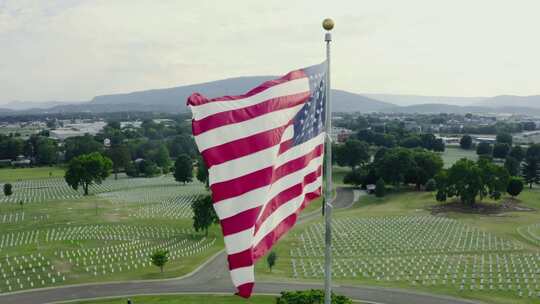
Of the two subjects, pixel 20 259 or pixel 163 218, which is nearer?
pixel 20 259

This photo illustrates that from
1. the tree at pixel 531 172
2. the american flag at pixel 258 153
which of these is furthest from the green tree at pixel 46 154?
the american flag at pixel 258 153

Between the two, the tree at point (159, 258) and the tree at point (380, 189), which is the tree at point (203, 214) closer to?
the tree at point (159, 258)

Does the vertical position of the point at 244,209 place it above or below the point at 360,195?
above

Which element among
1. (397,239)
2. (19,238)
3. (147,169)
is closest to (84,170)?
(147,169)

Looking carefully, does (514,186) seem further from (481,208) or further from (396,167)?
(396,167)

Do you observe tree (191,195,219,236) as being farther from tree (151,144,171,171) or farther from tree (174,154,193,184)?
tree (151,144,171,171)

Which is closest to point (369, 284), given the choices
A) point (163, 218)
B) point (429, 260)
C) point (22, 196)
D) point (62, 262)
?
point (429, 260)

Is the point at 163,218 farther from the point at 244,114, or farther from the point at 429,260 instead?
the point at 244,114

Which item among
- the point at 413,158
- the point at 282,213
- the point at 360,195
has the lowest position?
the point at 360,195
